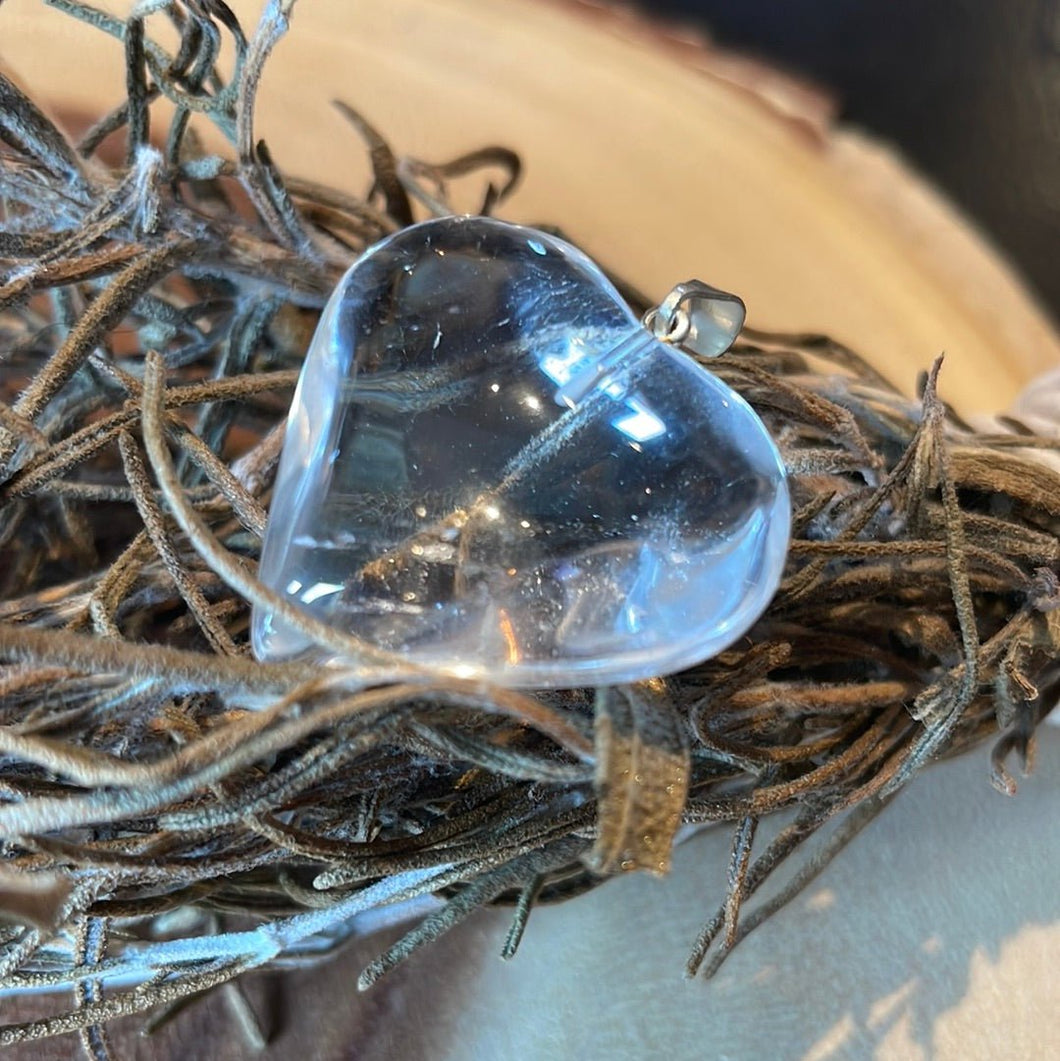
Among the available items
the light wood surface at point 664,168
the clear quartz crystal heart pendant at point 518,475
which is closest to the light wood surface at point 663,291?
the light wood surface at point 664,168

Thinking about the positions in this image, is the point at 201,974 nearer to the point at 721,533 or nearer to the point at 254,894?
the point at 254,894

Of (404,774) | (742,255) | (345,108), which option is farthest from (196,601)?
(742,255)

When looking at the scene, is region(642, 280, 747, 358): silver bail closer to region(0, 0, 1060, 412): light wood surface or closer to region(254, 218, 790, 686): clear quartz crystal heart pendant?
region(254, 218, 790, 686): clear quartz crystal heart pendant

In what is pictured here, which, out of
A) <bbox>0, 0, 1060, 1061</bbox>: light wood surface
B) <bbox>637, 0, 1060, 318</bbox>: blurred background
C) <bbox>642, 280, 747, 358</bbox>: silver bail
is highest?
<bbox>637, 0, 1060, 318</bbox>: blurred background

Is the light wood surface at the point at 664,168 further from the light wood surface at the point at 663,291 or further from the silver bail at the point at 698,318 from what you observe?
the silver bail at the point at 698,318

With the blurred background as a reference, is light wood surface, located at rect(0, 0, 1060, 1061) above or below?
below

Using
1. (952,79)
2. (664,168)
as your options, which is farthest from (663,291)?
(952,79)

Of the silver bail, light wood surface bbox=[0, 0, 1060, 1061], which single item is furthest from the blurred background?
the silver bail
